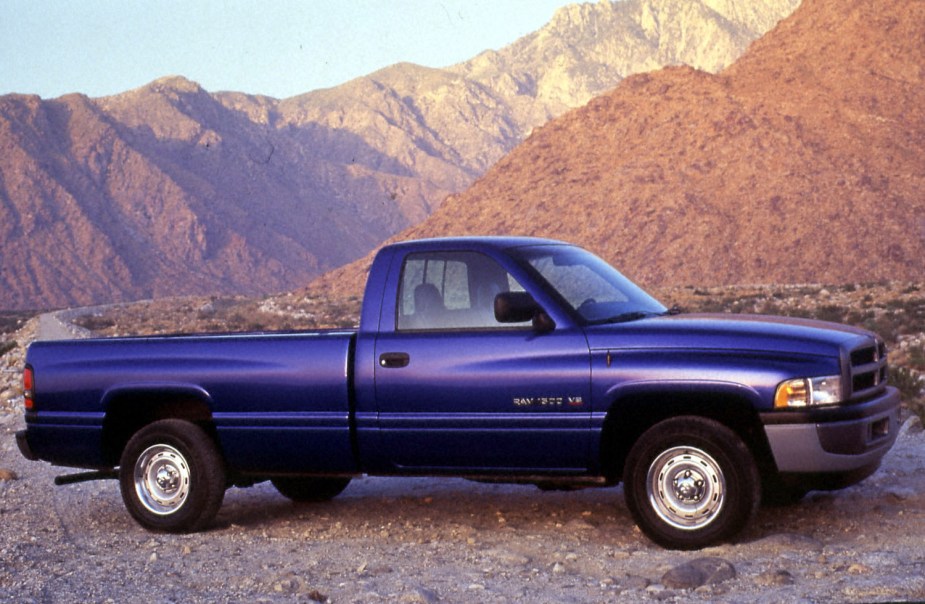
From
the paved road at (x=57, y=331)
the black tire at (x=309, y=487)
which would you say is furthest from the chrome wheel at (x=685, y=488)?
the paved road at (x=57, y=331)

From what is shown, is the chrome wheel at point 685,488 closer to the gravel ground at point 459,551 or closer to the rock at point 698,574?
the gravel ground at point 459,551

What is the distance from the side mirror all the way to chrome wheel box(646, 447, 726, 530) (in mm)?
1021

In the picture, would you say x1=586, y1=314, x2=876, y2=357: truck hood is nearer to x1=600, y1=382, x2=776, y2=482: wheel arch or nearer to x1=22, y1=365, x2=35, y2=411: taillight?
x1=600, y1=382, x2=776, y2=482: wheel arch

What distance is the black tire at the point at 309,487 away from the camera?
30.6ft

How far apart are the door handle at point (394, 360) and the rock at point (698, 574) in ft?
6.86

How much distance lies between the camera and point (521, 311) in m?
7.00

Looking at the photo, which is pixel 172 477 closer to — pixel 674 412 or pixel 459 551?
pixel 459 551

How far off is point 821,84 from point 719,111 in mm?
6404

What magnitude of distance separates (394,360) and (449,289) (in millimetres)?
589

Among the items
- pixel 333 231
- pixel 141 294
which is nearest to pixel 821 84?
pixel 141 294

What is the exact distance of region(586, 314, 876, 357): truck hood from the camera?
672 cm

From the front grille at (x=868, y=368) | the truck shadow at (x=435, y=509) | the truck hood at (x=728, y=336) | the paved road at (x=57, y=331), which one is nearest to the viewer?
the truck hood at (x=728, y=336)

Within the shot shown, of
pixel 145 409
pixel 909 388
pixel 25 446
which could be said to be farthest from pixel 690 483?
pixel 909 388

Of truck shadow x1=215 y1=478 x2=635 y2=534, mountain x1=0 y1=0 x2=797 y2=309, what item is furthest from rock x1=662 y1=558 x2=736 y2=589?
mountain x1=0 y1=0 x2=797 y2=309
